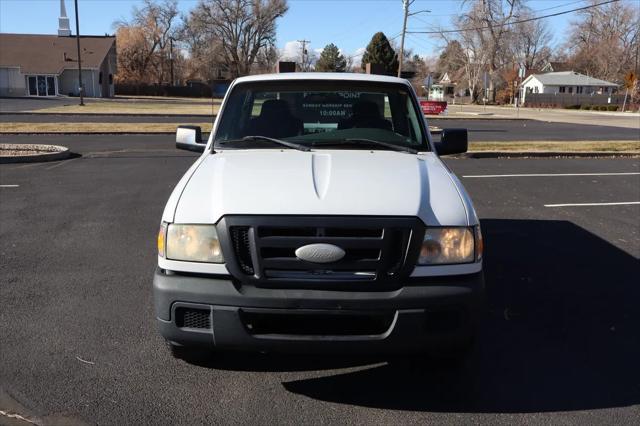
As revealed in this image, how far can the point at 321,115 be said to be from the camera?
4.70 meters

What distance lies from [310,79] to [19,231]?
13.2ft

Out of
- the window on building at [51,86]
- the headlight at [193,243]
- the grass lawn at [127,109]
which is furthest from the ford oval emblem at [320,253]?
the window on building at [51,86]

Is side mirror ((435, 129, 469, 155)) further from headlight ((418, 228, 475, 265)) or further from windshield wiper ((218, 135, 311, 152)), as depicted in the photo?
headlight ((418, 228, 475, 265))

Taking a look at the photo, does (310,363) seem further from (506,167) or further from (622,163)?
(622,163)

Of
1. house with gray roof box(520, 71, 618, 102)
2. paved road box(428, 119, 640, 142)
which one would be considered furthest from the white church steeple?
house with gray roof box(520, 71, 618, 102)

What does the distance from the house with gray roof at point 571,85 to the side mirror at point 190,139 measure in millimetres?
77875

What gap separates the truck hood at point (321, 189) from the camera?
2.93 m

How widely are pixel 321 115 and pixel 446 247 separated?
6.76 feet

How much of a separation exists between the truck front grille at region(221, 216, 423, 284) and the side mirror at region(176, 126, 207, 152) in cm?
203

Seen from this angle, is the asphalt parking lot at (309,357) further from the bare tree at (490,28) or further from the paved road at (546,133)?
the bare tree at (490,28)

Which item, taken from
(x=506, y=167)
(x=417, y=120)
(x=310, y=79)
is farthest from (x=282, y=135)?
(x=506, y=167)

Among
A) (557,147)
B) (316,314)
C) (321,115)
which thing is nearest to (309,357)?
(316,314)

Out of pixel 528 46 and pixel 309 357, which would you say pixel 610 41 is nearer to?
pixel 528 46

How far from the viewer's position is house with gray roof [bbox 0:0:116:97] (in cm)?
5591
